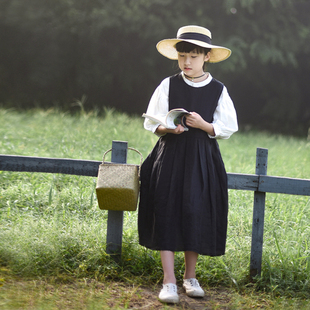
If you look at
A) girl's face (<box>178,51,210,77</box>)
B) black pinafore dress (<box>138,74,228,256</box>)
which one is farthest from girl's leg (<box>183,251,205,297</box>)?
girl's face (<box>178,51,210,77</box>)

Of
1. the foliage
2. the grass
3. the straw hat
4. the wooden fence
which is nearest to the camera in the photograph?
the straw hat

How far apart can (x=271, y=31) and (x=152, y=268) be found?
45.6 feet

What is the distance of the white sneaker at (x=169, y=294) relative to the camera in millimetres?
2518

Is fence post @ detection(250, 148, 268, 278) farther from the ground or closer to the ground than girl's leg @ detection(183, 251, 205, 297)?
farther from the ground

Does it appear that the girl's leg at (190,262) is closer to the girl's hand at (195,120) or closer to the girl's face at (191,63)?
the girl's hand at (195,120)

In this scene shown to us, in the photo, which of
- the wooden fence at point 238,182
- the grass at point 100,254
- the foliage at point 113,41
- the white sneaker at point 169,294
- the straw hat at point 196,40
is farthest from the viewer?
the foliage at point 113,41

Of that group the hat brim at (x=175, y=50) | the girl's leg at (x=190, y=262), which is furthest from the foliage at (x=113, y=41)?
the girl's leg at (x=190, y=262)

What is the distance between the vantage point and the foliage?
45.2 ft

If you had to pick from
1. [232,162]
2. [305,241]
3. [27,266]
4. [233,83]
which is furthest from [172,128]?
[233,83]

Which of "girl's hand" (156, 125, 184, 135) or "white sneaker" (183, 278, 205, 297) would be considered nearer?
"girl's hand" (156, 125, 184, 135)

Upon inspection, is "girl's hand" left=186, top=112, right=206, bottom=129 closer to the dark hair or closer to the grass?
the dark hair

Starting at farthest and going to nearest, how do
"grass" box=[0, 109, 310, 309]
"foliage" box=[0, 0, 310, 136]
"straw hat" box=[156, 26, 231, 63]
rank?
"foliage" box=[0, 0, 310, 136], "grass" box=[0, 109, 310, 309], "straw hat" box=[156, 26, 231, 63]

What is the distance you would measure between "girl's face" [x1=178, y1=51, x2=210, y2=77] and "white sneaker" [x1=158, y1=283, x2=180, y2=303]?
1477 millimetres

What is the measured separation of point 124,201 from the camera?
8.66ft
